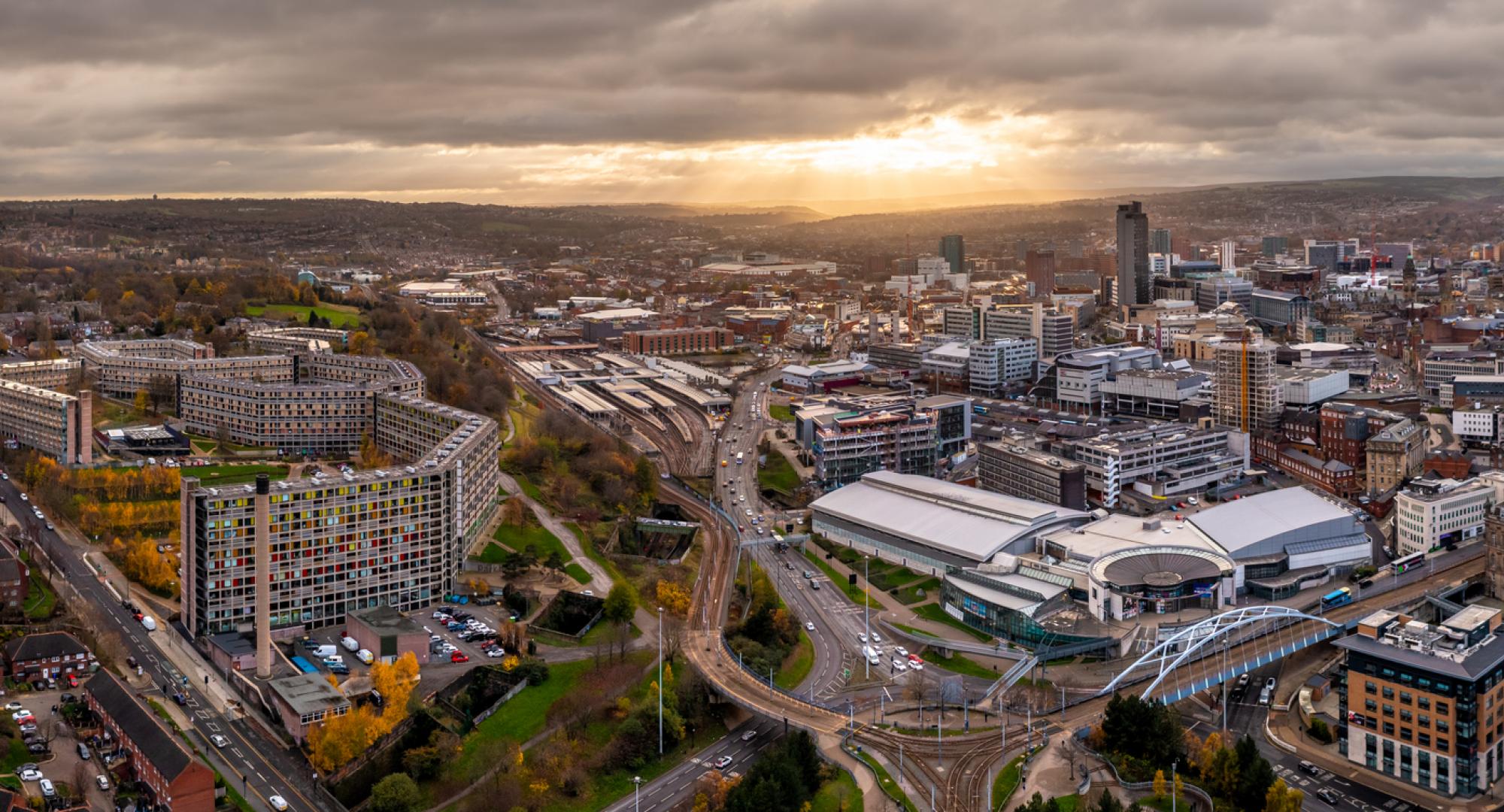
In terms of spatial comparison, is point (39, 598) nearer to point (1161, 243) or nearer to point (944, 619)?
point (944, 619)

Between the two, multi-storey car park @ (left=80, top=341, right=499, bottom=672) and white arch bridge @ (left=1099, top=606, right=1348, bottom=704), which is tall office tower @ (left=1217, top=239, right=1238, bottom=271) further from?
multi-storey car park @ (left=80, top=341, right=499, bottom=672)

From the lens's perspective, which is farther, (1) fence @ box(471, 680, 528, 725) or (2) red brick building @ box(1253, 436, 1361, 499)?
(2) red brick building @ box(1253, 436, 1361, 499)

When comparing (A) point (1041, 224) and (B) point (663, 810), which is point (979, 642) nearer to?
(B) point (663, 810)

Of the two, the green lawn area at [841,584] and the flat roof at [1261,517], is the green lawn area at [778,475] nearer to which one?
the green lawn area at [841,584]

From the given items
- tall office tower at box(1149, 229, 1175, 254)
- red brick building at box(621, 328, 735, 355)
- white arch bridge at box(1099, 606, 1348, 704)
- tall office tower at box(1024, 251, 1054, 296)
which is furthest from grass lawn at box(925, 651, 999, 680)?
tall office tower at box(1149, 229, 1175, 254)

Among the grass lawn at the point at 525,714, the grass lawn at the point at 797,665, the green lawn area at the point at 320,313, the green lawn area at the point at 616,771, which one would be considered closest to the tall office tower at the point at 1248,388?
the grass lawn at the point at 797,665

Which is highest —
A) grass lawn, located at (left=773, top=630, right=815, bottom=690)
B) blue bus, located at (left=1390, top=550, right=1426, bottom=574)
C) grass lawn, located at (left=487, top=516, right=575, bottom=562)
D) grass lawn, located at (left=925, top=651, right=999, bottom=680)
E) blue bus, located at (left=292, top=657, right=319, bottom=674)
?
grass lawn, located at (left=487, top=516, right=575, bottom=562)

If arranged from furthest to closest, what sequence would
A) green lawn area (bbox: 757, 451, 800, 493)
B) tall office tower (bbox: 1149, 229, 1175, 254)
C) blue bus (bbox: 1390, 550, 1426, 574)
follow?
1. tall office tower (bbox: 1149, 229, 1175, 254)
2. green lawn area (bbox: 757, 451, 800, 493)
3. blue bus (bbox: 1390, 550, 1426, 574)

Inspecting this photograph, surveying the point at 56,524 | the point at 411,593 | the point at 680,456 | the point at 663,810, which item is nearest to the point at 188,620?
the point at 411,593
